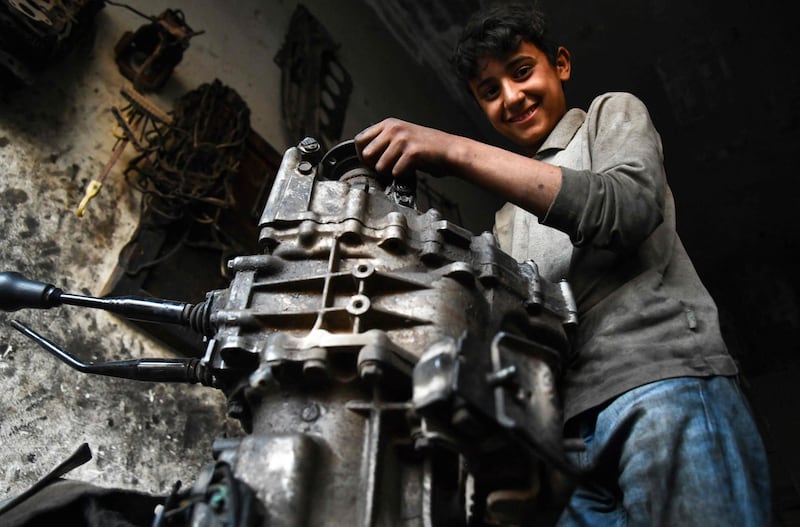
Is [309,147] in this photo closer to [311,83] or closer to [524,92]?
[524,92]

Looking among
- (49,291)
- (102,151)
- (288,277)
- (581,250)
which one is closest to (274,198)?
(288,277)

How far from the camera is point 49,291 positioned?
3.31 feet

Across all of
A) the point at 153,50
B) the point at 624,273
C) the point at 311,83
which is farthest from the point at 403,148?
the point at 311,83

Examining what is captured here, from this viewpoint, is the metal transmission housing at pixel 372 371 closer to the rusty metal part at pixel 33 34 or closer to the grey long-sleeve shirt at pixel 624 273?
the grey long-sleeve shirt at pixel 624 273

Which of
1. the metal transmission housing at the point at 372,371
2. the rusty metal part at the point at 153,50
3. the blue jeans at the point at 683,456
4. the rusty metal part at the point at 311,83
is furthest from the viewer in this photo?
the rusty metal part at the point at 311,83

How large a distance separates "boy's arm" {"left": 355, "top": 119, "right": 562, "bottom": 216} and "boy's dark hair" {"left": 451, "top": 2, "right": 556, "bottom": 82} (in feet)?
1.39

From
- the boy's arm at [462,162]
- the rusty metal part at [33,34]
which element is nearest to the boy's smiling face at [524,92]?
the boy's arm at [462,162]

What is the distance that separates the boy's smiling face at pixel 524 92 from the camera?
1.33 m

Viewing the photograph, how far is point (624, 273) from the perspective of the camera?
1.04 m

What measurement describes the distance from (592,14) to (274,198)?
106 inches

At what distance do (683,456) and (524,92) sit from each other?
2.50 ft

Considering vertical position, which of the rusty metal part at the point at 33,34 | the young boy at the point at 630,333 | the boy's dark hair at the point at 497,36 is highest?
the rusty metal part at the point at 33,34

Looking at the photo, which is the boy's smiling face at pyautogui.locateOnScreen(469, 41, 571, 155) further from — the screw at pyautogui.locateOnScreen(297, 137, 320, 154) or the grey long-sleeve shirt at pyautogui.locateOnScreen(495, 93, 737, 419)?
the screw at pyautogui.locateOnScreen(297, 137, 320, 154)

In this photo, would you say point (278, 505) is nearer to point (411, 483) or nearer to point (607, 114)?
point (411, 483)
